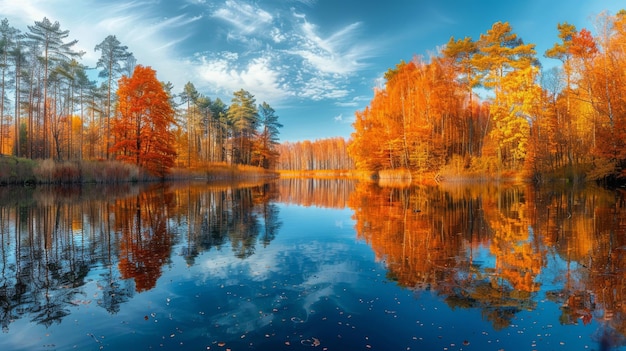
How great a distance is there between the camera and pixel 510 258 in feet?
26.1

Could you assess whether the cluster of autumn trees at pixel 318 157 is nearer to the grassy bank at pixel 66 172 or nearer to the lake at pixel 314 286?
the grassy bank at pixel 66 172

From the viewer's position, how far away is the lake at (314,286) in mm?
A: 4453

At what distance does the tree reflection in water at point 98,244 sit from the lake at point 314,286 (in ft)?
0.17

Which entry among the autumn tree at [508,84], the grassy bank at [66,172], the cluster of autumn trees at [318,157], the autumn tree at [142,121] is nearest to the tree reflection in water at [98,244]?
the grassy bank at [66,172]

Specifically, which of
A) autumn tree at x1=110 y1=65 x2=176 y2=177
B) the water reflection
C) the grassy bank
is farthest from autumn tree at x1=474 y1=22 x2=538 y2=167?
the grassy bank

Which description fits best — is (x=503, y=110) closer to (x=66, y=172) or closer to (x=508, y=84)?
(x=508, y=84)

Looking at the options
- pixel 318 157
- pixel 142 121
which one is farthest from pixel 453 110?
pixel 318 157

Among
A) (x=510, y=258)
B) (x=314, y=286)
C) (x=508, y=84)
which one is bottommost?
(x=314, y=286)

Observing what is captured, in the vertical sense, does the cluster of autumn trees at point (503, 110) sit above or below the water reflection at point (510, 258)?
above

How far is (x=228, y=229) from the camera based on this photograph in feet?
39.7

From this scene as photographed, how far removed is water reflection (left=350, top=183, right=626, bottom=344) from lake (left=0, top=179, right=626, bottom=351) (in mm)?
36

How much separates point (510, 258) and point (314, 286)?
4662 mm

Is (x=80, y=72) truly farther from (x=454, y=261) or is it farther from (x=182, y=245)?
(x=454, y=261)

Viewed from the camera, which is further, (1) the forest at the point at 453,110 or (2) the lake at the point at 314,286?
(1) the forest at the point at 453,110
